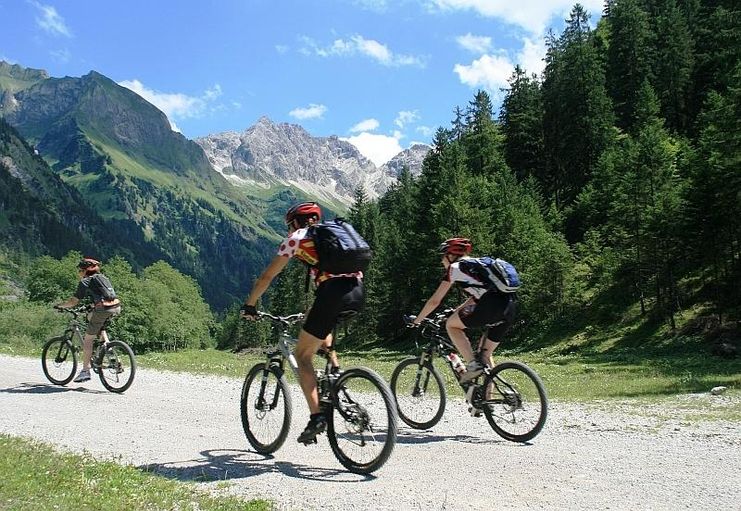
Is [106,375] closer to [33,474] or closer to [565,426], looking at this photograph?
[33,474]

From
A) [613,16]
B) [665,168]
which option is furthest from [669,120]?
[665,168]

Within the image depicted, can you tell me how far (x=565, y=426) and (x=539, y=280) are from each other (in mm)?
44234

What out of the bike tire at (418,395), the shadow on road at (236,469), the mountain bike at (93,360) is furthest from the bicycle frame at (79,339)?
the bike tire at (418,395)

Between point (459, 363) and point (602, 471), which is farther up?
point (459, 363)

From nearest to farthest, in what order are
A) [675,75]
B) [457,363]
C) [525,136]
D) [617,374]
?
[457,363]
[617,374]
[675,75]
[525,136]

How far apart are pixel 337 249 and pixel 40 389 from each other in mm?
11109

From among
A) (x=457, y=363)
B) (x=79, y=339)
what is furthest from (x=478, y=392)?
(x=79, y=339)

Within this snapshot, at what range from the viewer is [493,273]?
29.8 feet

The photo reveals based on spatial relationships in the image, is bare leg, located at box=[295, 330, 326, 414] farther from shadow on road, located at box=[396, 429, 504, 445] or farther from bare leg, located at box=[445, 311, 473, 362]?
bare leg, located at box=[445, 311, 473, 362]

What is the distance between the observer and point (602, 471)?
7.01m

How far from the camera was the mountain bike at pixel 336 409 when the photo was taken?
6906mm

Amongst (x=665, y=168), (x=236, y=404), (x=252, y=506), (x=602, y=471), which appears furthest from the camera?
(x=665, y=168)

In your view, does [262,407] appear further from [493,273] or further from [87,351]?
[87,351]

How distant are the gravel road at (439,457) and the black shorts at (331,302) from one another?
6.28 feet
